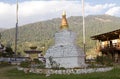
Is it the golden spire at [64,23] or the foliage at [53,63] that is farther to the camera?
the golden spire at [64,23]

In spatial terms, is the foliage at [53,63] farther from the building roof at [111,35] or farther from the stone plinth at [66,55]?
the building roof at [111,35]

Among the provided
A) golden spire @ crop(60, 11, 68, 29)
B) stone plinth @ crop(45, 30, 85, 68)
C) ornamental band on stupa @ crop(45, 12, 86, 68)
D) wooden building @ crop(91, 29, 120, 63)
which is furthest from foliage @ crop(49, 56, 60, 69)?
wooden building @ crop(91, 29, 120, 63)

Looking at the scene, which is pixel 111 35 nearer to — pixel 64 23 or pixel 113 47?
pixel 113 47

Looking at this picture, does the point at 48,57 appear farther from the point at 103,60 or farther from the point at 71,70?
the point at 103,60

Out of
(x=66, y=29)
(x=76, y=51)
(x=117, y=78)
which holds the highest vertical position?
(x=66, y=29)

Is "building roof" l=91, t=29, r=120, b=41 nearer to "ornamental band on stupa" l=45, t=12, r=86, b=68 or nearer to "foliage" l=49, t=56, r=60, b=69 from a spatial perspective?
"ornamental band on stupa" l=45, t=12, r=86, b=68

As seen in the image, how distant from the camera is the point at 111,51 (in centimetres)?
5431

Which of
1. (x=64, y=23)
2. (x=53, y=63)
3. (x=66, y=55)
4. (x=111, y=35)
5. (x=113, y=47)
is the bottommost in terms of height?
(x=53, y=63)

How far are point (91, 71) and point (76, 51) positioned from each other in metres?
2.89

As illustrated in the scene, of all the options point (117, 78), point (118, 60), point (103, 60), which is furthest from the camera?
point (118, 60)

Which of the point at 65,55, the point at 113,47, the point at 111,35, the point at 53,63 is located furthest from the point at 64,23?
the point at 111,35

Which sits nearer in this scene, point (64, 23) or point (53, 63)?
point (53, 63)

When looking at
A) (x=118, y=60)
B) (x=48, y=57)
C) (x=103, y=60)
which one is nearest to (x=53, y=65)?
(x=48, y=57)

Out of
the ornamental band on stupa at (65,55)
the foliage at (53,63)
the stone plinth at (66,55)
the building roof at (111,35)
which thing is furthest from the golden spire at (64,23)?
the building roof at (111,35)
